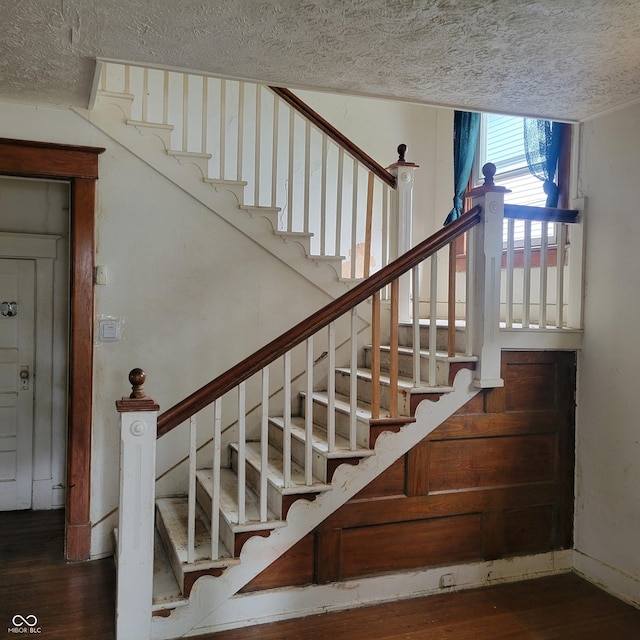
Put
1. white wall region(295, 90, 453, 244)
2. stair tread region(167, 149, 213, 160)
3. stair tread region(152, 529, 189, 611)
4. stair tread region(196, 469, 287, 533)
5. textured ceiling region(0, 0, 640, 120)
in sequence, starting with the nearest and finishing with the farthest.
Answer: textured ceiling region(0, 0, 640, 120) < stair tread region(152, 529, 189, 611) < stair tread region(196, 469, 287, 533) < stair tread region(167, 149, 213, 160) < white wall region(295, 90, 453, 244)

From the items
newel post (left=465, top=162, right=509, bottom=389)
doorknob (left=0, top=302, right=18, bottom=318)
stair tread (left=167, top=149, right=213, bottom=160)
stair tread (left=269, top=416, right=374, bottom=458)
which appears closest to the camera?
stair tread (left=269, top=416, right=374, bottom=458)

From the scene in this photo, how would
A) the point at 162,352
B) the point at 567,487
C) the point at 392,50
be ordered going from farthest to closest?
the point at 162,352 → the point at 567,487 → the point at 392,50

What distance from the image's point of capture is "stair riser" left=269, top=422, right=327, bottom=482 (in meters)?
2.69

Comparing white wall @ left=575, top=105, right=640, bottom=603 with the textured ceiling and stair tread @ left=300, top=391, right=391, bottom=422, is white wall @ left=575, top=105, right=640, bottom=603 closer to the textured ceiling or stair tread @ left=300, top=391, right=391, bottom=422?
the textured ceiling

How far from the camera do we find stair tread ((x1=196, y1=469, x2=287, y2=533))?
2521mm

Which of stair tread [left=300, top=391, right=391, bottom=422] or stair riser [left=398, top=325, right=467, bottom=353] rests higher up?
stair riser [left=398, top=325, right=467, bottom=353]

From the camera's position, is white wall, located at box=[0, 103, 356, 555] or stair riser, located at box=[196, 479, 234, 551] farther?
white wall, located at box=[0, 103, 356, 555]

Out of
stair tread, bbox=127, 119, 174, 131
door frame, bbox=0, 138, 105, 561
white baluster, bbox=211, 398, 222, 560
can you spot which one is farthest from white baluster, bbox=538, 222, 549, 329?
door frame, bbox=0, 138, 105, 561

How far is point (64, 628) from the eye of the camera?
247 centimetres

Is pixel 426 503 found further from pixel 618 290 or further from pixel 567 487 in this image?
pixel 618 290

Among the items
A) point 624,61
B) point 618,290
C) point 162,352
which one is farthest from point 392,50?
point 162,352

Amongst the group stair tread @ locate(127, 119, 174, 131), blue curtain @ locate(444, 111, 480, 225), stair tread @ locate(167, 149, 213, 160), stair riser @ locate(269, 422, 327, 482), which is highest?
blue curtain @ locate(444, 111, 480, 225)

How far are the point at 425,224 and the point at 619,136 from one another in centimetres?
231

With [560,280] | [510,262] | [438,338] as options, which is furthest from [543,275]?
[438,338]
